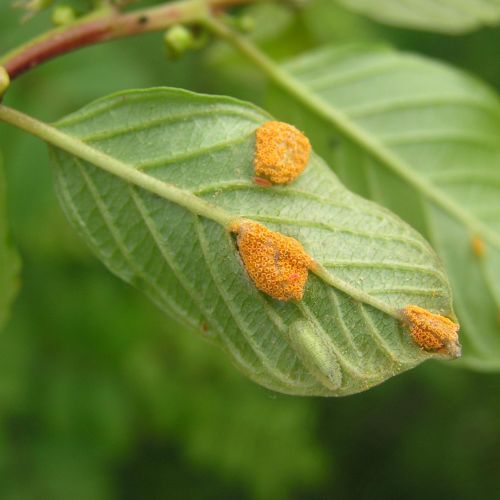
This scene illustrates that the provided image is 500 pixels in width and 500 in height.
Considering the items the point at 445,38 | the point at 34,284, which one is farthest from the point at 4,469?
the point at 445,38

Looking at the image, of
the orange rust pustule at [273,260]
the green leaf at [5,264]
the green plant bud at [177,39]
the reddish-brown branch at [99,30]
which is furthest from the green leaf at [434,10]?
the green leaf at [5,264]

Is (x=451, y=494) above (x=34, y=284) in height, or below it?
below

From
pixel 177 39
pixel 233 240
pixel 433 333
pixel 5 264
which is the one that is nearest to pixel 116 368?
pixel 5 264

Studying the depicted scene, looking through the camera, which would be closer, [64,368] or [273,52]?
[273,52]

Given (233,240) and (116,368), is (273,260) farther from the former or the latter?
(116,368)

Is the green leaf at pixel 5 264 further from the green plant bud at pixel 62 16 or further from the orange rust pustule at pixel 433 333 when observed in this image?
the orange rust pustule at pixel 433 333

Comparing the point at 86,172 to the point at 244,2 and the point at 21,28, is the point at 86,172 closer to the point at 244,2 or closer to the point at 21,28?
the point at 244,2
